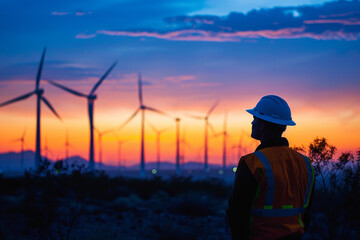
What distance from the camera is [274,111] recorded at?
177 inches

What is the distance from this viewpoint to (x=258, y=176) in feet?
13.1

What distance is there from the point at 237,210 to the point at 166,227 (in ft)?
36.4

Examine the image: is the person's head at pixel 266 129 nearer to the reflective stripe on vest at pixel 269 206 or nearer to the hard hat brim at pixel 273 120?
the hard hat brim at pixel 273 120

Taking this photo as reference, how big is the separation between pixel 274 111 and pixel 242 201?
0.98m

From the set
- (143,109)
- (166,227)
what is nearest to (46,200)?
(166,227)

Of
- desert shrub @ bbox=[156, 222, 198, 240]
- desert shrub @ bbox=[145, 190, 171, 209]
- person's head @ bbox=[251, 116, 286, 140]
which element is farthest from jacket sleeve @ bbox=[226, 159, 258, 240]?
desert shrub @ bbox=[145, 190, 171, 209]

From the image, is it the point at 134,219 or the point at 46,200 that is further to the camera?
the point at 134,219

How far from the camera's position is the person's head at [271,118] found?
14.6ft

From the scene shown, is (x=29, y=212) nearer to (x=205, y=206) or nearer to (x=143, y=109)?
(x=205, y=206)

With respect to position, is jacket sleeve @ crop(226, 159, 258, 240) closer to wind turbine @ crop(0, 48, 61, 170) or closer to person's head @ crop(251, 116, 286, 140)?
person's head @ crop(251, 116, 286, 140)

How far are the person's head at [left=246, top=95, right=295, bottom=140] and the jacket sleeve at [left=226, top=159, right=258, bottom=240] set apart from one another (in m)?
0.57

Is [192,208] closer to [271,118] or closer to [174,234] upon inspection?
[174,234]

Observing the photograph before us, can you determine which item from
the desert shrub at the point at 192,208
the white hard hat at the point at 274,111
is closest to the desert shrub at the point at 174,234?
the desert shrub at the point at 192,208

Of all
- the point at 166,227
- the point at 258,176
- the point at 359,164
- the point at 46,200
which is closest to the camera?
the point at 258,176
